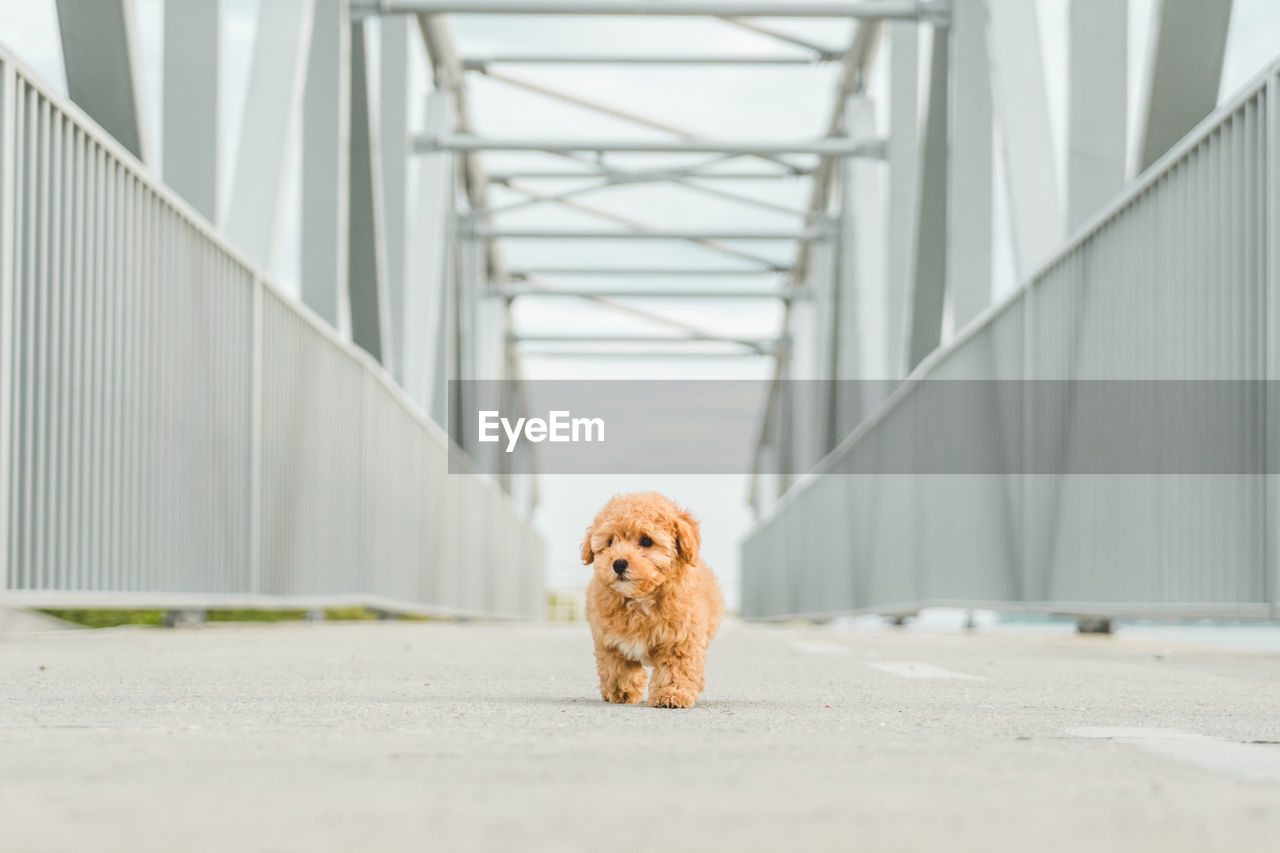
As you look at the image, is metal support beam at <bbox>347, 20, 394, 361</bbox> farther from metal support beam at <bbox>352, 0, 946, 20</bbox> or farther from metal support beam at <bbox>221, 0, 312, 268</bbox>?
metal support beam at <bbox>221, 0, 312, 268</bbox>

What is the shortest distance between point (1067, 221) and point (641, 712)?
19.5 ft

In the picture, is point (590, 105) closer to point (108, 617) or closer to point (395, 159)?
point (395, 159)

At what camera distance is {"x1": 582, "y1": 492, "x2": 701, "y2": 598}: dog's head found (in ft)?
11.4

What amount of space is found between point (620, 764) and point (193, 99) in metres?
8.08

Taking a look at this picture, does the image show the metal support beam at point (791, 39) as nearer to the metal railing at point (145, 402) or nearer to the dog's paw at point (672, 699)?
the metal railing at point (145, 402)

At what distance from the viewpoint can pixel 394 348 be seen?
17438 millimetres

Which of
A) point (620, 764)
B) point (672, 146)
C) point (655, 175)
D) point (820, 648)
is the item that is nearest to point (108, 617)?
point (820, 648)

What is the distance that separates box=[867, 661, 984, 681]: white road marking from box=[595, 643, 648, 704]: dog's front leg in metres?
1.35

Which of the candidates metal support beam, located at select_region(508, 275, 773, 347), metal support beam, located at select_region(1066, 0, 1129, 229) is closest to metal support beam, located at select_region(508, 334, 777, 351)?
metal support beam, located at select_region(508, 275, 773, 347)

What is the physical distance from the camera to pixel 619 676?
3721 mm

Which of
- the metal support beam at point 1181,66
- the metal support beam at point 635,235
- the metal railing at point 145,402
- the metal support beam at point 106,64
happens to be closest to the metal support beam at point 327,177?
the metal railing at point 145,402

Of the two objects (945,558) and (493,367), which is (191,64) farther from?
(493,367)

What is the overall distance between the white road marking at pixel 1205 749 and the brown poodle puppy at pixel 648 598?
98 cm

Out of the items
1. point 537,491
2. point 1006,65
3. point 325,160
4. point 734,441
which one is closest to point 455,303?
point 325,160
